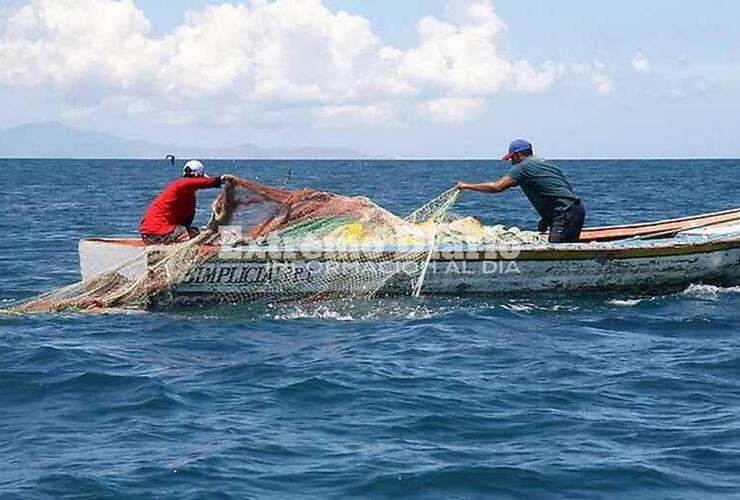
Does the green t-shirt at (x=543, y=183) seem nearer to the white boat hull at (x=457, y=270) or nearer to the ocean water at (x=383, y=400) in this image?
the white boat hull at (x=457, y=270)

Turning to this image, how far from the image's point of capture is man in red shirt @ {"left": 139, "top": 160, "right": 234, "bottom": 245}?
43.7 ft

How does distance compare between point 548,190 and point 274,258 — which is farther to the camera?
point 548,190

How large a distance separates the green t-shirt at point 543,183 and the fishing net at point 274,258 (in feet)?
2.03

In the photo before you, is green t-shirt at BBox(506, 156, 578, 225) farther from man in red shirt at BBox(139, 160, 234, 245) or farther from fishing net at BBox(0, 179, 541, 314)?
man in red shirt at BBox(139, 160, 234, 245)

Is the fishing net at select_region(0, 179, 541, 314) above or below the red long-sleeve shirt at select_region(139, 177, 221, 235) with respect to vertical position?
below

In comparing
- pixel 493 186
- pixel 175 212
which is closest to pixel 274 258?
pixel 175 212

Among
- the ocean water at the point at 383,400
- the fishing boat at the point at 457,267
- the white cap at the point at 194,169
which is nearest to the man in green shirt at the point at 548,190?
the fishing boat at the point at 457,267

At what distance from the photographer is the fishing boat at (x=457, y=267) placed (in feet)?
42.4

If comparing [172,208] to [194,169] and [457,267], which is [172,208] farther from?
[457,267]

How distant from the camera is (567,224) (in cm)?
1363

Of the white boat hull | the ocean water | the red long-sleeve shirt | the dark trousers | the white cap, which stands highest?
the white cap

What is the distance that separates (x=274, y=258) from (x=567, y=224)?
11.5ft

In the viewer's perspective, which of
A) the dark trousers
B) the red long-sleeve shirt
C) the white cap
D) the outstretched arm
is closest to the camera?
the outstretched arm

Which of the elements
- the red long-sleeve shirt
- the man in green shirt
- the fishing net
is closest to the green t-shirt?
the man in green shirt
